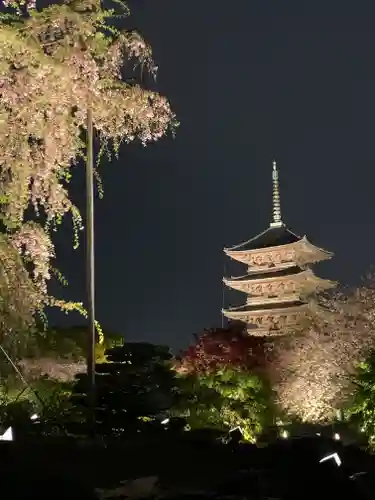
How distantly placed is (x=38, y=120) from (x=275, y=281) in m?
32.4

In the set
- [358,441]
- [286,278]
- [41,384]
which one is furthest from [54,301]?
[286,278]

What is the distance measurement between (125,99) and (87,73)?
0.90m

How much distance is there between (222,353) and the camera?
27500 millimetres

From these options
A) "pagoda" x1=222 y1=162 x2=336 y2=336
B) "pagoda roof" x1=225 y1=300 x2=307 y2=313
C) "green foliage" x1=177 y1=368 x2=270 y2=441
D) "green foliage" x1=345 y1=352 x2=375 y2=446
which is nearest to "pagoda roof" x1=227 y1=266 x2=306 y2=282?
"pagoda" x1=222 y1=162 x2=336 y2=336

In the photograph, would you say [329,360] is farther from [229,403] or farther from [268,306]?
[268,306]

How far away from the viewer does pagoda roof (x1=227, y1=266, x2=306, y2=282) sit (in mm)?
39438

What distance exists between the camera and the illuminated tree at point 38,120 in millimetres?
8070

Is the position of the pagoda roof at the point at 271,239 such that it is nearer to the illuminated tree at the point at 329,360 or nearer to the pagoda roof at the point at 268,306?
the pagoda roof at the point at 268,306

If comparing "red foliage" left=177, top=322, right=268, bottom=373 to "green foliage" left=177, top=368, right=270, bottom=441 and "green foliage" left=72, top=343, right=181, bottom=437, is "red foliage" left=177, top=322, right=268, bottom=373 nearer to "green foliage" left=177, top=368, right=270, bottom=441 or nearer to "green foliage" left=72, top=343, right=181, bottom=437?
"green foliage" left=177, top=368, right=270, bottom=441

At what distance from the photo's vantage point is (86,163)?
9578 mm

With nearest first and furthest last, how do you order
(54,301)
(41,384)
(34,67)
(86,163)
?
(34,67) < (54,301) < (86,163) < (41,384)

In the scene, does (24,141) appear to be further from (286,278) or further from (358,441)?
(286,278)

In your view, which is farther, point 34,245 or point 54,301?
point 54,301

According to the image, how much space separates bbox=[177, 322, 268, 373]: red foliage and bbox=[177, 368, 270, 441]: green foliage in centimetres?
436
